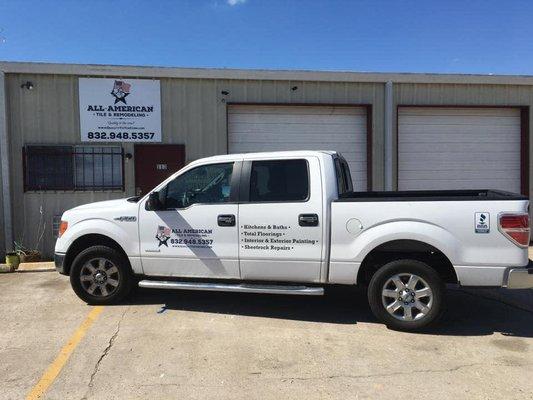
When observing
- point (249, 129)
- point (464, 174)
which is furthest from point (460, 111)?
point (249, 129)

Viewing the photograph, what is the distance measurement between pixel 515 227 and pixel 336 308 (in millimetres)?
2366

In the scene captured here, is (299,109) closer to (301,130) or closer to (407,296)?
(301,130)

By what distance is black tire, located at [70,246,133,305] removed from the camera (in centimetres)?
598

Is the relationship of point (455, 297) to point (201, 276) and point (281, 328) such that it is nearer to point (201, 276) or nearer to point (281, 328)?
point (281, 328)

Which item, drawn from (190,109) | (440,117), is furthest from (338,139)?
(190,109)

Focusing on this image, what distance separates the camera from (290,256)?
537cm

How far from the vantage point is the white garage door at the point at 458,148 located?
36.0 feet

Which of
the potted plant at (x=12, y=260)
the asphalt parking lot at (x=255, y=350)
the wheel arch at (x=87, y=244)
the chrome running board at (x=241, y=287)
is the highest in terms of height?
the wheel arch at (x=87, y=244)

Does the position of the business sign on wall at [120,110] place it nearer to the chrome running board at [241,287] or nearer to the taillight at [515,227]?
the chrome running board at [241,287]

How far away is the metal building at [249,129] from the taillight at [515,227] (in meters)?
6.01

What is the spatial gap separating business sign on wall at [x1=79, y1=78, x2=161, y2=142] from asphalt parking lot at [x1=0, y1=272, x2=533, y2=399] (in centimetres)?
434

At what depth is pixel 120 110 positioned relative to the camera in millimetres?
9875

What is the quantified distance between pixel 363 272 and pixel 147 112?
20.9 ft

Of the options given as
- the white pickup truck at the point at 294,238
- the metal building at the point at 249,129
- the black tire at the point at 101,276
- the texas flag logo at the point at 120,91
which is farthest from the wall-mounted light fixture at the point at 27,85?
the black tire at the point at 101,276
